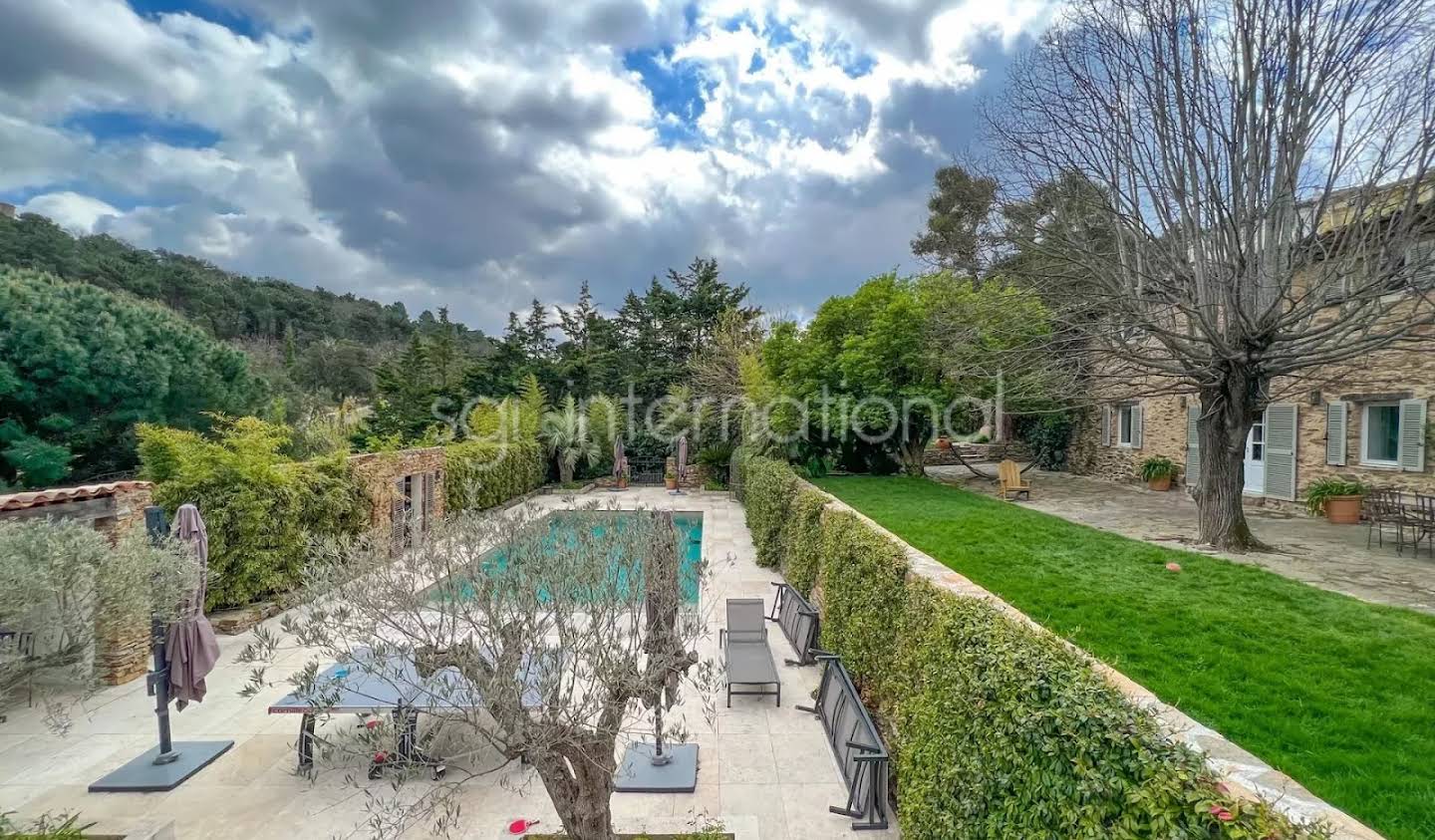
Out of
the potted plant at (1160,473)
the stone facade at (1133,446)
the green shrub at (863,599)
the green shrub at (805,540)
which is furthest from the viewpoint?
the stone facade at (1133,446)

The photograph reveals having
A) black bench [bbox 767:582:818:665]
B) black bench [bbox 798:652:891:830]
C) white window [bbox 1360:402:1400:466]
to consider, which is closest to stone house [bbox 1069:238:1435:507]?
white window [bbox 1360:402:1400:466]

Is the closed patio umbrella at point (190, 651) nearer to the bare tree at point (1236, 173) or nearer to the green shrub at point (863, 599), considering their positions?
the green shrub at point (863, 599)

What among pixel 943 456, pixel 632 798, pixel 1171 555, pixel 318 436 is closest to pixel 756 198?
pixel 943 456

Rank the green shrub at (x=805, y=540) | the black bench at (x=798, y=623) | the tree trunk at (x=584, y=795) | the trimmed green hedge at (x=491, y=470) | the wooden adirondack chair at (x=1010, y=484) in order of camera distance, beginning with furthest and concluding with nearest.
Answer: the trimmed green hedge at (x=491, y=470), the wooden adirondack chair at (x=1010, y=484), the green shrub at (x=805, y=540), the black bench at (x=798, y=623), the tree trunk at (x=584, y=795)

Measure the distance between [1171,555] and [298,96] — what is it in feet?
55.8

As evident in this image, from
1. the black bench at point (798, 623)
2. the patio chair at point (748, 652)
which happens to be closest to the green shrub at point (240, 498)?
the patio chair at point (748, 652)

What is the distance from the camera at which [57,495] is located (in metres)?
6.39

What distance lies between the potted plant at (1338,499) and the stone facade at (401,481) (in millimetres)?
16767

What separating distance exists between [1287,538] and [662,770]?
36.2 feet

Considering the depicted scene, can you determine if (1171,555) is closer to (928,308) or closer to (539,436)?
(928,308)

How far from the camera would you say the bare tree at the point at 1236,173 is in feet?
24.2

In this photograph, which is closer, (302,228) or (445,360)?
(302,228)

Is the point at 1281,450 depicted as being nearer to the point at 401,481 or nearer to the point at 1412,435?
the point at 1412,435

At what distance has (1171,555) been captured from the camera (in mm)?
8086
